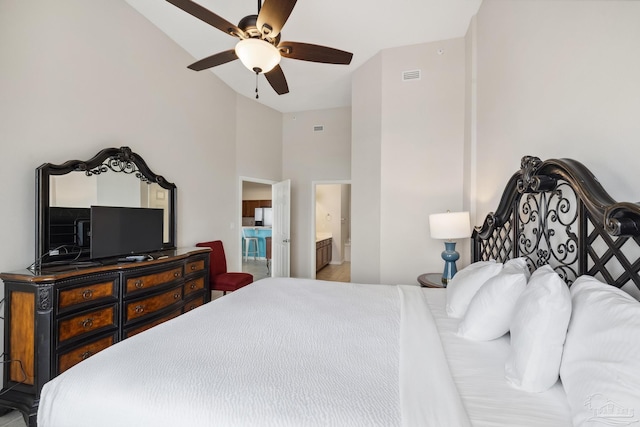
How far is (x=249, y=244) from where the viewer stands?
8.46m

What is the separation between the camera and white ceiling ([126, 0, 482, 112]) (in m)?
2.78

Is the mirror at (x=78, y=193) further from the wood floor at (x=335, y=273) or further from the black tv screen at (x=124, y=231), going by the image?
the wood floor at (x=335, y=273)

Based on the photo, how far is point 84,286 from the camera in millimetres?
2020

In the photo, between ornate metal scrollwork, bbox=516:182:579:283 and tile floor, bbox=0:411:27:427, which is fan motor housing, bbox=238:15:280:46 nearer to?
ornate metal scrollwork, bbox=516:182:579:283

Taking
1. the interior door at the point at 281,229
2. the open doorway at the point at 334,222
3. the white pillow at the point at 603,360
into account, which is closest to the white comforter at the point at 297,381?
the white pillow at the point at 603,360

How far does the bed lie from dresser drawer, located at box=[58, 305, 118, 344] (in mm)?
1086

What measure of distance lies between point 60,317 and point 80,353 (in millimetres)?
331

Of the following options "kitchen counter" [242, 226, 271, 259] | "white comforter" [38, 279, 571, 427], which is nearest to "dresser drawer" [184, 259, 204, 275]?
"white comforter" [38, 279, 571, 427]

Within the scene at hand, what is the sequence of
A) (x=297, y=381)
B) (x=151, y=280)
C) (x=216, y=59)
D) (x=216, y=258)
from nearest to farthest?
(x=297, y=381), (x=216, y=59), (x=151, y=280), (x=216, y=258)

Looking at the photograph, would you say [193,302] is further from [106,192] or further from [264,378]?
[264,378]

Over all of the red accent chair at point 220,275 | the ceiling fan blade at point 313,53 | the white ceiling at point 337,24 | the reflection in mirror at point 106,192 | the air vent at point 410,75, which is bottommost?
the red accent chair at point 220,275

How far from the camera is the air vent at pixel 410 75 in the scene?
3.46 meters

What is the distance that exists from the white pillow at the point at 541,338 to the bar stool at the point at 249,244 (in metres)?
7.60

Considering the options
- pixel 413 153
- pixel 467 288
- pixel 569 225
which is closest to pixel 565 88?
pixel 569 225
